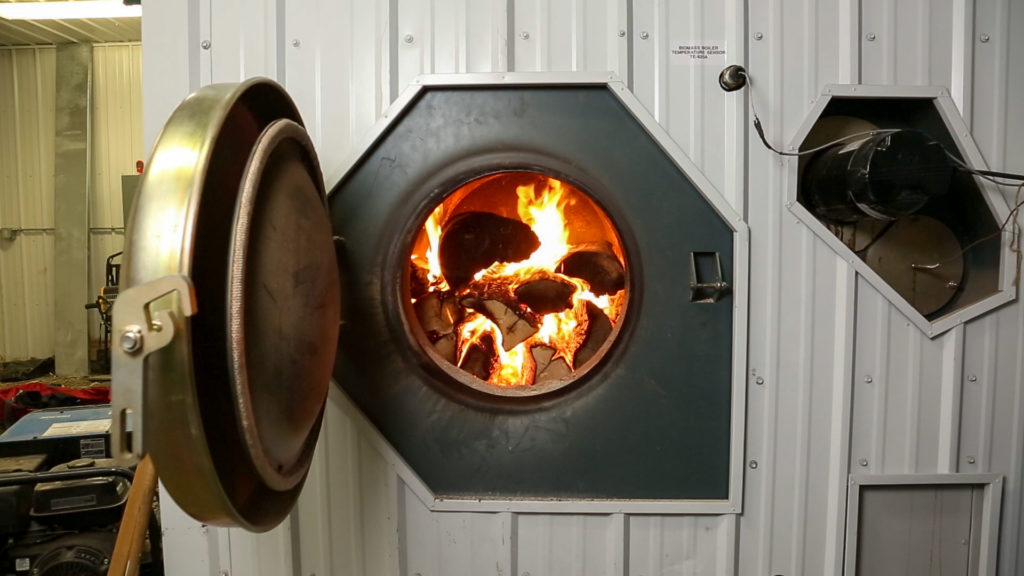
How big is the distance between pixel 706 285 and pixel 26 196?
210 inches

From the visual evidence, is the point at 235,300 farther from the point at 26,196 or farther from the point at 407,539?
the point at 26,196

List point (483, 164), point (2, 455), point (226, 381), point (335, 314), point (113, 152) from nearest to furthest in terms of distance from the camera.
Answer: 1. point (226, 381)
2. point (335, 314)
3. point (483, 164)
4. point (2, 455)
5. point (113, 152)

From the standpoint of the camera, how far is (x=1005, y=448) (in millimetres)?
1201

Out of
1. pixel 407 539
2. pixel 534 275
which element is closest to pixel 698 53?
pixel 534 275

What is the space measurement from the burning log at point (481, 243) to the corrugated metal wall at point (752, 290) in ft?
1.62

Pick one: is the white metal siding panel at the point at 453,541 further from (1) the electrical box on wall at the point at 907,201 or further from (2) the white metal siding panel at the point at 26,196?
(2) the white metal siding panel at the point at 26,196

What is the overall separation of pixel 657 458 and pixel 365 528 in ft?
2.31

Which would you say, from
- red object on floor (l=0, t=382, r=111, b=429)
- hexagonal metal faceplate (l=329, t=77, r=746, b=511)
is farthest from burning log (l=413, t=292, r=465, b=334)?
red object on floor (l=0, t=382, r=111, b=429)

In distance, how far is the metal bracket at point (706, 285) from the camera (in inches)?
44.6

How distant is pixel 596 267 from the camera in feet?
4.94

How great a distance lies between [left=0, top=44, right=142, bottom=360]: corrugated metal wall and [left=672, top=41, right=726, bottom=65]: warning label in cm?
448

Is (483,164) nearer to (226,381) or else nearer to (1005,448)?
(226,381)

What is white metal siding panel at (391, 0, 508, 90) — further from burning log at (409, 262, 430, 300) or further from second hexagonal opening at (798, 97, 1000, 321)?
second hexagonal opening at (798, 97, 1000, 321)

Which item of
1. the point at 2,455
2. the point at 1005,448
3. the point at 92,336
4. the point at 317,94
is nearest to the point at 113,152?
the point at 92,336
